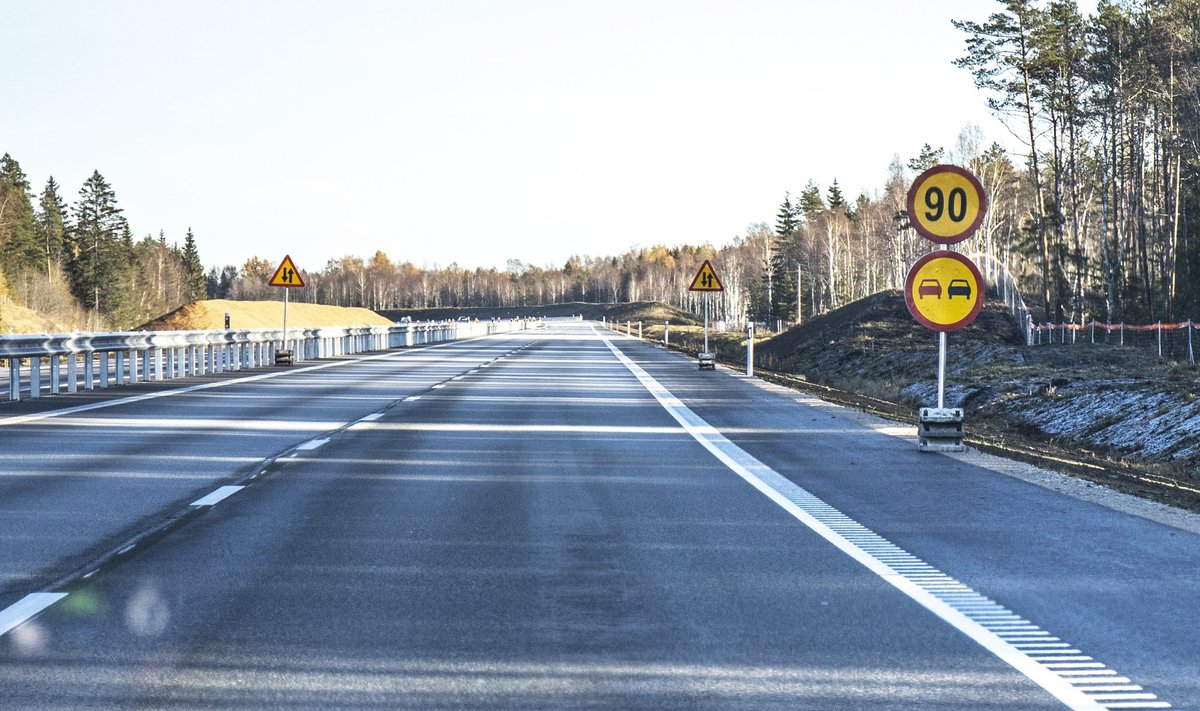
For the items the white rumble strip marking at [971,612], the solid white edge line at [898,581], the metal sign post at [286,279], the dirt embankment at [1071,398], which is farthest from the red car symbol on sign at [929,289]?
the metal sign post at [286,279]

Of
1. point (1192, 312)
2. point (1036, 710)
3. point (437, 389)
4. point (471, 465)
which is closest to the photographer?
point (1036, 710)

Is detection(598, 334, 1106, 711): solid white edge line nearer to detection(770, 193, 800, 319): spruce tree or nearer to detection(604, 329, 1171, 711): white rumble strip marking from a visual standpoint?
detection(604, 329, 1171, 711): white rumble strip marking

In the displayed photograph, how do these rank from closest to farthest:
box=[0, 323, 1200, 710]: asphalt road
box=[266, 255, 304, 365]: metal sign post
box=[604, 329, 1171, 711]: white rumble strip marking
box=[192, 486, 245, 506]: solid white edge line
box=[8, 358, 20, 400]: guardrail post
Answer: box=[604, 329, 1171, 711]: white rumble strip marking → box=[0, 323, 1200, 710]: asphalt road → box=[192, 486, 245, 506]: solid white edge line → box=[8, 358, 20, 400]: guardrail post → box=[266, 255, 304, 365]: metal sign post

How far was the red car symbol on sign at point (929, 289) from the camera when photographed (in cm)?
1338

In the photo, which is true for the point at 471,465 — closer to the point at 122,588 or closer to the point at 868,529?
the point at 868,529

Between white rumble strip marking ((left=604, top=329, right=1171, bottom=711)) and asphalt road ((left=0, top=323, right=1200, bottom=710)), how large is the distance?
20 millimetres

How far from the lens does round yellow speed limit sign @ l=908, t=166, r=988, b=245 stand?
44.0 feet

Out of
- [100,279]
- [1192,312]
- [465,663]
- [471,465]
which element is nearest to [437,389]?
[471,465]

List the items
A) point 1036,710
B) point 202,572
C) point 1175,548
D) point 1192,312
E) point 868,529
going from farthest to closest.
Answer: point 1192,312, point 868,529, point 1175,548, point 202,572, point 1036,710

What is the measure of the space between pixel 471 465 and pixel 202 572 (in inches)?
205

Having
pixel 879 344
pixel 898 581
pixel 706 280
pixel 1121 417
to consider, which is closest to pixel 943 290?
pixel 898 581

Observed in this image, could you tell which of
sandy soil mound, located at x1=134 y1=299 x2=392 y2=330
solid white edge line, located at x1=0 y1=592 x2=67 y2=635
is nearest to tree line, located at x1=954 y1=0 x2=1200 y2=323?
sandy soil mound, located at x1=134 y1=299 x2=392 y2=330

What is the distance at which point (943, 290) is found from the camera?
43.9 ft

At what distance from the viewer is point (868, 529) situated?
8.33 m
